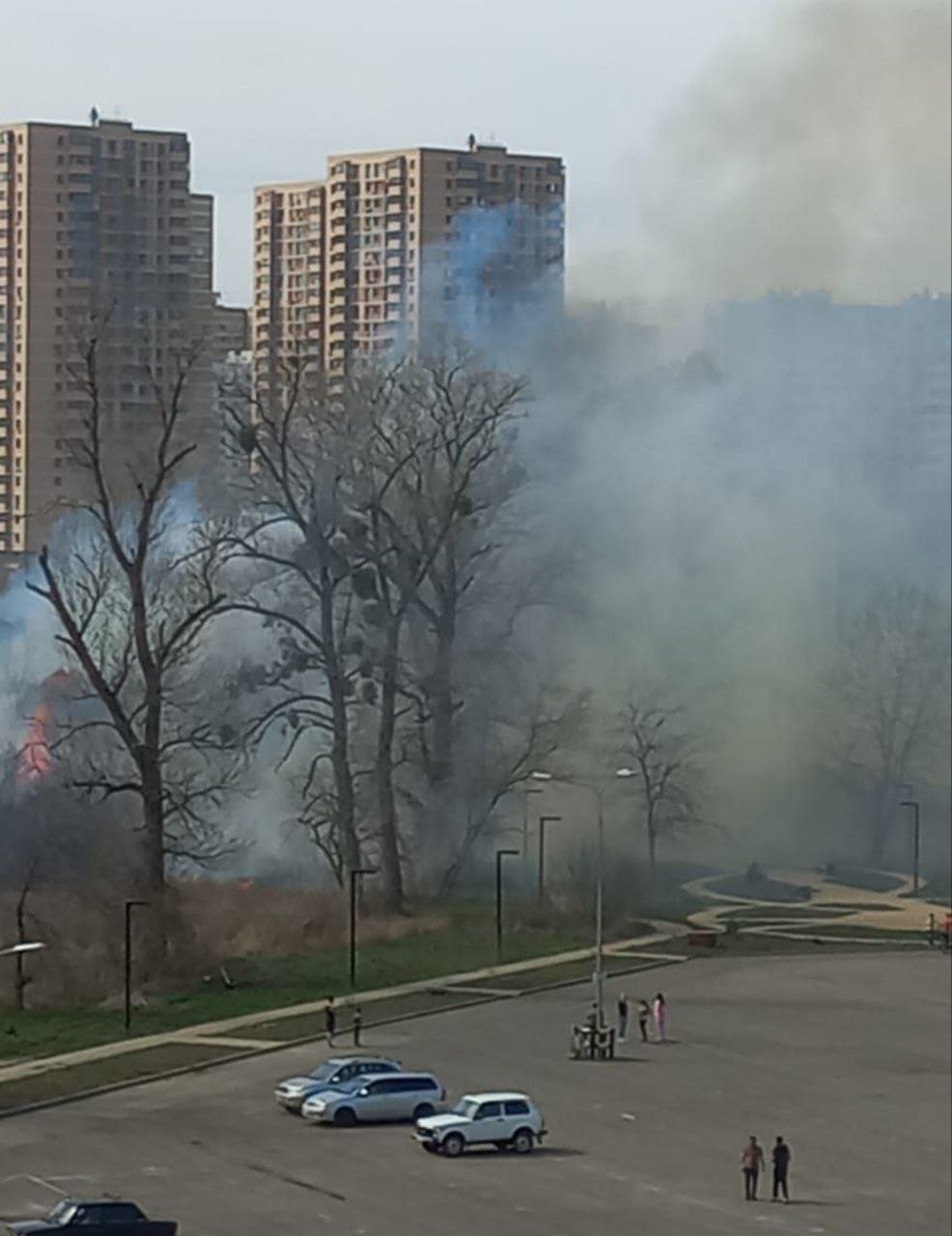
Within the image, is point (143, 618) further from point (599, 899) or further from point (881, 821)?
point (881, 821)

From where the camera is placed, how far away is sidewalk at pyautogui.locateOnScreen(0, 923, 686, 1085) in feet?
52.4

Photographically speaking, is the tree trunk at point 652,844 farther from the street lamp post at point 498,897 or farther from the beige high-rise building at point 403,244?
the beige high-rise building at point 403,244

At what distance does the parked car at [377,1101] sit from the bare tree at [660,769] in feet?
34.2

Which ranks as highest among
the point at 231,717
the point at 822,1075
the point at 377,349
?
the point at 377,349

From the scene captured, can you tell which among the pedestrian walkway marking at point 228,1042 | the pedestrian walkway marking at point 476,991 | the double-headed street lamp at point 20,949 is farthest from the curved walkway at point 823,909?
the double-headed street lamp at point 20,949

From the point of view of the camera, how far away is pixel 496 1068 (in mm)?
18125

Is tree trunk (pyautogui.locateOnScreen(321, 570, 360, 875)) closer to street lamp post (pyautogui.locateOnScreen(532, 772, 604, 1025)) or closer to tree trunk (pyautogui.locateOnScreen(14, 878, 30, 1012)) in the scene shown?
street lamp post (pyautogui.locateOnScreen(532, 772, 604, 1025))

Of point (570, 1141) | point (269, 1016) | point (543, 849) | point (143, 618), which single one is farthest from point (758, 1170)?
point (543, 849)

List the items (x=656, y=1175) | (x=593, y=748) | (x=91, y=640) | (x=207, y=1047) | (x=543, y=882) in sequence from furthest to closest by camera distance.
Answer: (x=593, y=748), (x=543, y=882), (x=91, y=640), (x=207, y=1047), (x=656, y=1175)

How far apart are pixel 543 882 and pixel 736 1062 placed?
713 centimetres

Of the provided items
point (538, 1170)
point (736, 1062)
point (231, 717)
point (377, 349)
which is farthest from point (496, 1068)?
point (377, 349)

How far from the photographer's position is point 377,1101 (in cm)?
1627

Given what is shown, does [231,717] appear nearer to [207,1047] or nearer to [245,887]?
[245,887]

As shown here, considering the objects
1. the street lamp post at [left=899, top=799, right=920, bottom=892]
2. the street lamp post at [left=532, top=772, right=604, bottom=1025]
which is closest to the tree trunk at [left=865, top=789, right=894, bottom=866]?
the street lamp post at [left=899, top=799, right=920, bottom=892]
